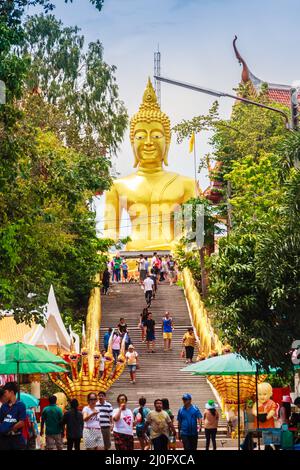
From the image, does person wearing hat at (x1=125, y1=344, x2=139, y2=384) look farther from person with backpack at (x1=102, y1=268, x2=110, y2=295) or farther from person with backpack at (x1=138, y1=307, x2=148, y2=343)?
person with backpack at (x1=102, y1=268, x2=110, y2=295)

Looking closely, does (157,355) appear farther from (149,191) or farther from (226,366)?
(149,191)

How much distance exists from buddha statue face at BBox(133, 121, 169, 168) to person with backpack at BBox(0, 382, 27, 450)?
39581 mm

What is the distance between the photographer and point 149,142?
57406 mm

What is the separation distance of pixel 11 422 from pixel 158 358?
17987 mm

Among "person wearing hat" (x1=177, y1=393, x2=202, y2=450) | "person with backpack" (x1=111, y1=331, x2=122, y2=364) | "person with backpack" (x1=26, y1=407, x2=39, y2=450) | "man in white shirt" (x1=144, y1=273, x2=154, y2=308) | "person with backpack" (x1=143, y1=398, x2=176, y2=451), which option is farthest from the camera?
"man in white shirt" (x1=144, y1=273, x2=154, y2=308)

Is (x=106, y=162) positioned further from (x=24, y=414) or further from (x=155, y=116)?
(x=155, y=116)

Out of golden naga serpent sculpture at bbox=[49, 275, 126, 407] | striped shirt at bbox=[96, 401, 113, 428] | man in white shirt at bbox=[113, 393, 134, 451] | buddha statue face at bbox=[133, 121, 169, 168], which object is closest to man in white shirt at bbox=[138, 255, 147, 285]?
buddha statue face at bbox=[133, 121, 169, 168]

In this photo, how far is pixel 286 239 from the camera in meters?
21.8

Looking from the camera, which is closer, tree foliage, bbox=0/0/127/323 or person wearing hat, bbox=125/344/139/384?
tree foliage, bbox=0/0/127/323

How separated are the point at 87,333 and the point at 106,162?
212 inches

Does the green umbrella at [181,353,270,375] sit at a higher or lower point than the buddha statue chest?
lower

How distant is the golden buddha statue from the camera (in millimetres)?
56094
